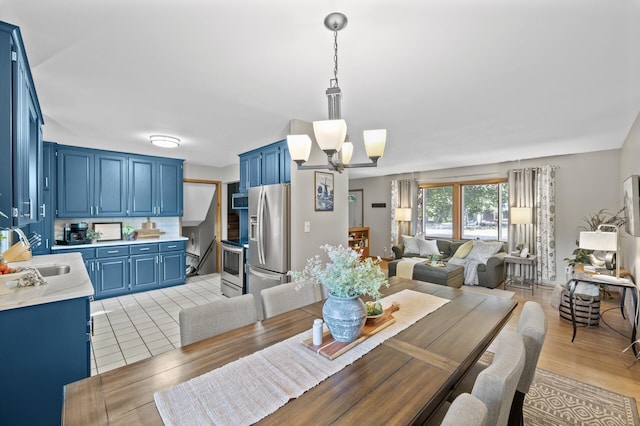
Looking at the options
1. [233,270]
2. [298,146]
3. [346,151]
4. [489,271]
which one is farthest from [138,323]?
[489,271]

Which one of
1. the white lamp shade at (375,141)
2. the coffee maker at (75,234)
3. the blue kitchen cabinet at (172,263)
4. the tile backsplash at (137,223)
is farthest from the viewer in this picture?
the blue kitchen cabinet at (172,263)

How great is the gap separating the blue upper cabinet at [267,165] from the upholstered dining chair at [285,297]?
1.66m

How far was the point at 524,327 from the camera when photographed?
1464 mm

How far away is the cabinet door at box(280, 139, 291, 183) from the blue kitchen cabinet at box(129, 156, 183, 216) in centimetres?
287

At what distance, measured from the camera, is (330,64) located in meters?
1.98

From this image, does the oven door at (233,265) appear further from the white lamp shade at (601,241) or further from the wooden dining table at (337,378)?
the white lamp shade at (601,241)

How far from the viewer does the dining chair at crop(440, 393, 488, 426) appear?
761mm

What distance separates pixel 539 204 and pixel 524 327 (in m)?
4.96

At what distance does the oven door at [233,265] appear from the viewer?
14.4 feet

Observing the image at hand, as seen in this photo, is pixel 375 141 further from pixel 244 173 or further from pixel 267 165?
pixel 244 173

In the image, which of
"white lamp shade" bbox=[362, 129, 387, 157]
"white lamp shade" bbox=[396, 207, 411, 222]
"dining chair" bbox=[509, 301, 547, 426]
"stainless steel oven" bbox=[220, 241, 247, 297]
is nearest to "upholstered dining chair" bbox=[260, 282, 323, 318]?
"white lamp shade" bbox=[362, 129, 387, 157]

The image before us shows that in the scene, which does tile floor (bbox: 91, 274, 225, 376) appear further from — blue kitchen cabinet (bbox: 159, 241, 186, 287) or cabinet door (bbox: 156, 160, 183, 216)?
cabinet door (bbox: 156, 160, 183, 216)

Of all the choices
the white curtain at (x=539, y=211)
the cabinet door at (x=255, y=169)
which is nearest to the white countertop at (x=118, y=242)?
the cabinet door at (x=255, y=169)

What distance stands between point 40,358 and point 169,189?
4.17 metres
